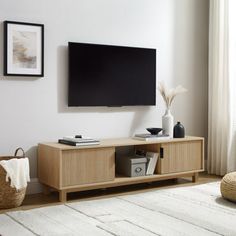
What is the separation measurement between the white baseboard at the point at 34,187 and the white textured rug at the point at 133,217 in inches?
24.6

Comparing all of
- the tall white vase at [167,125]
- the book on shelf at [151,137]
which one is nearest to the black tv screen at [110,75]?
the tall white vase at [167,125]

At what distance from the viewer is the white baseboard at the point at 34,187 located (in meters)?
4.12

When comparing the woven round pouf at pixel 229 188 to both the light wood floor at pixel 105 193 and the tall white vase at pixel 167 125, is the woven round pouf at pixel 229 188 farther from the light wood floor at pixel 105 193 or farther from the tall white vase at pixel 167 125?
the tall white vase at pixel 167 125

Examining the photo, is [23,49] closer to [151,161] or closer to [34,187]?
[34,187]

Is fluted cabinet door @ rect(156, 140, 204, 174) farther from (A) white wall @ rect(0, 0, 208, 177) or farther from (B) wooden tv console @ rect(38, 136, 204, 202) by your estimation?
(A) white wall @ rect(0, 0, 208, 177)

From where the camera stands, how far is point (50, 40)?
4180mm

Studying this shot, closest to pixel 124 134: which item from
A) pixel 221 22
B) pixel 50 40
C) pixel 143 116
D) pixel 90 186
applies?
pixel 143 116

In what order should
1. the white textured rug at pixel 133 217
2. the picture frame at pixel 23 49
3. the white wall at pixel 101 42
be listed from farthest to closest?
1. the white wall at pixel 101 42
2. the picture frame at pixel 23 49
3. the white textured rug at pixel 133 217

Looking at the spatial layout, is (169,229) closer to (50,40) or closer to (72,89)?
(72,89)

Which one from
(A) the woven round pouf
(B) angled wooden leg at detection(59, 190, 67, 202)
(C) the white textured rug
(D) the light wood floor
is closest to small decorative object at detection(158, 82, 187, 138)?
(D) the light wood floor

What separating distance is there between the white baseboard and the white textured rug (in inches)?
24.6

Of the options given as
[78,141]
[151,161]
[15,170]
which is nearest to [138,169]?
[151,161]

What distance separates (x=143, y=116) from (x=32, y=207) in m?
1.74

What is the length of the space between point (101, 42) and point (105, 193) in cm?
151
